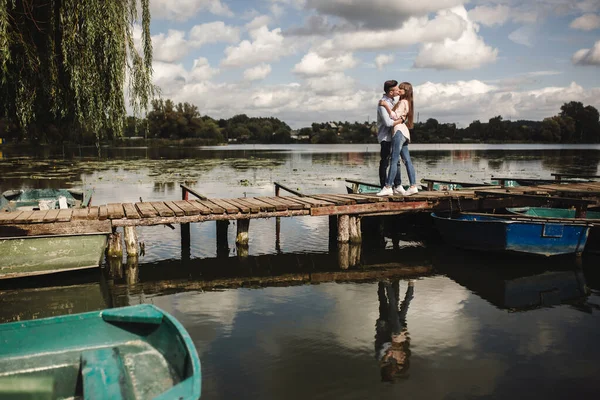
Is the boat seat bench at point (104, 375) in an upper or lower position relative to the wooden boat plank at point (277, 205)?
lower

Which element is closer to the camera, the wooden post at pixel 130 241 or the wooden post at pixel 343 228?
the wooden post at pixel 130 241

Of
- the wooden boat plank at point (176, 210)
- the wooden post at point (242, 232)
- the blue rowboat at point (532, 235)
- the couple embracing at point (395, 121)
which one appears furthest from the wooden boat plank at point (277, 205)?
the blue rowboat at point (532, 235)

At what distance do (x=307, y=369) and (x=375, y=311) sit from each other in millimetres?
2537

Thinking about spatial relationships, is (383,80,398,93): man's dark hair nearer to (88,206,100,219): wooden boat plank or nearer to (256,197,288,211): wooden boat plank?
(256,197,288,211): wooden boat plank

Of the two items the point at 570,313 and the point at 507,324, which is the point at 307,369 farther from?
the point at 570,313

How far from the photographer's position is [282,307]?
8500mm

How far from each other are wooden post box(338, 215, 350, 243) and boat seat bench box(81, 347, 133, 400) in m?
8.46

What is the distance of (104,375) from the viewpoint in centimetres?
431

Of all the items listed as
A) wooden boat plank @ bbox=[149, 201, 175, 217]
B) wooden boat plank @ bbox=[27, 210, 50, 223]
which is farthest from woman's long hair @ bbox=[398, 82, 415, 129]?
wooden boat plank @ bbox=[27, 210, 50, 223]

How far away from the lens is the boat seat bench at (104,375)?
13.2 feet

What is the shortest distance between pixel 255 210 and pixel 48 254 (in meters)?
4.37

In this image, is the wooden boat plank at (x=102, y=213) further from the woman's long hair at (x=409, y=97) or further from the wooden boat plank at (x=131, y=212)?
the woman's long hair at (x=409, y=97)

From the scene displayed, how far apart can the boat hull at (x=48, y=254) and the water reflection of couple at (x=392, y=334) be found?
5.79 m

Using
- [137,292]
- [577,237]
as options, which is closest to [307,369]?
[137,292]
